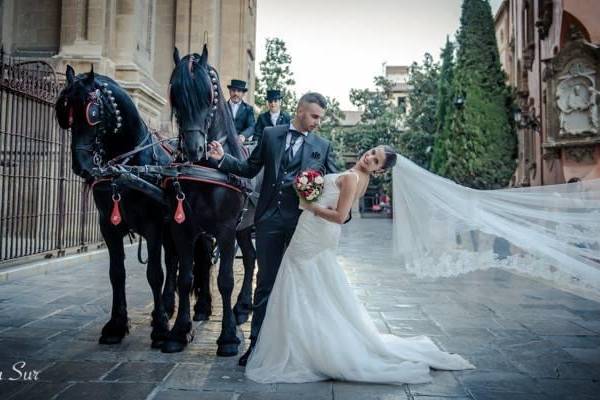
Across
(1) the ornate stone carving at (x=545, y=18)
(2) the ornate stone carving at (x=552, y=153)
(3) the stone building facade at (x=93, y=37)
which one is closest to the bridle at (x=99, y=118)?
(3) the stone building facade at (x=93, y=37)

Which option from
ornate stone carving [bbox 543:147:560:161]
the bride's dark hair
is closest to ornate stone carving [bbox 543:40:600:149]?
ornate stone carving [bbox 543:147:560:161]

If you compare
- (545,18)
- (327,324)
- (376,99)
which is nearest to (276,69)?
(376,99)

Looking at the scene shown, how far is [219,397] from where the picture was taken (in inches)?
130

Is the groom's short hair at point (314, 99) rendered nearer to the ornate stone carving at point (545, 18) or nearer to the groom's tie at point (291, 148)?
the groom's tie at point (291, 148)

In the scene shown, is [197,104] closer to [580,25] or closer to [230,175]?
[230,175]

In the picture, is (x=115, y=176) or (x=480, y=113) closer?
(x=115, y=176)

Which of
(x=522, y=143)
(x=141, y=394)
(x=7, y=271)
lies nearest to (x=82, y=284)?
(x=7, y=271)

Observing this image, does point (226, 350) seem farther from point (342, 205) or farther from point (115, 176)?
point (115, 176)

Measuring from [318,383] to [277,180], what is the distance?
5.26 feet

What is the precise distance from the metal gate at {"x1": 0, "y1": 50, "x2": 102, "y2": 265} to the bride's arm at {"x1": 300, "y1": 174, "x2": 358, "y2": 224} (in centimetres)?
659

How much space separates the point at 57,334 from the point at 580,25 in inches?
621

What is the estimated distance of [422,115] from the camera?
112 feet

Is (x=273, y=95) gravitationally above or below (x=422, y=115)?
below

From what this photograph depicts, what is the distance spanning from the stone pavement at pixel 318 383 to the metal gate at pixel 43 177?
1.79 metres
